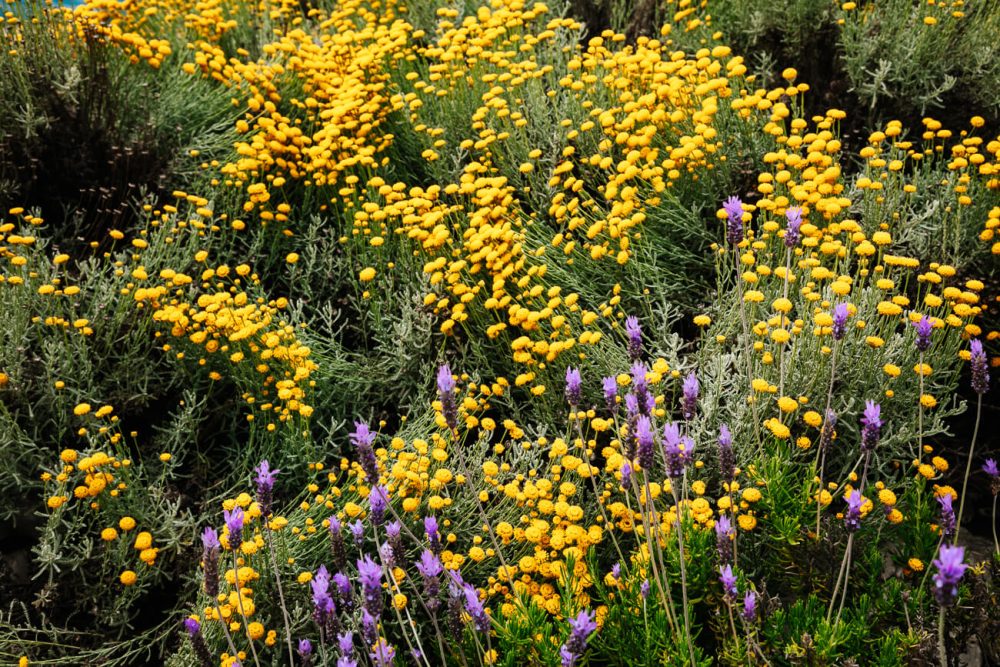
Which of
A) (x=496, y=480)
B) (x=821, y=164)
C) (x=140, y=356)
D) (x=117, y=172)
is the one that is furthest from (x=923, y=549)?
(x=117, y=172)

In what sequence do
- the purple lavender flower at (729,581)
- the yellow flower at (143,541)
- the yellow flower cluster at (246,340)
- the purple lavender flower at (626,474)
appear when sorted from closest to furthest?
the purple lavender flower at (729,581)
the purple lavender flower at (626,474)
the yellow flower at (143,541)
the yellow flower cluster at (246,340)

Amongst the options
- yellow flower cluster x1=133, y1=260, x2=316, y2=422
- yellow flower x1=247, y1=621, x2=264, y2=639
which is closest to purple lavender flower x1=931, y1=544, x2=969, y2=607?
yellow flower x1=247, y1=621, x2=264, y2=639

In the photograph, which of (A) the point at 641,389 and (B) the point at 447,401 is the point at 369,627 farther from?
(A) the point at 641,389

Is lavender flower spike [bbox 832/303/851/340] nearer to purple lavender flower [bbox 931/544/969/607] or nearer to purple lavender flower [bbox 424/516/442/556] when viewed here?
purple lavender flower [bbox 931/544/969/607]

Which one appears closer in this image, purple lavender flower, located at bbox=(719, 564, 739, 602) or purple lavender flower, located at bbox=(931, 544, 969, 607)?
purple lavender flower, located at bbox=(931, 544, 969, 607)

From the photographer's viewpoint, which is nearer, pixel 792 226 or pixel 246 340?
pixel 792 226

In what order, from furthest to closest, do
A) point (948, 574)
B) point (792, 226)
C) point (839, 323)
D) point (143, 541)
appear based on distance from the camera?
1. point (143, 541)
2. point (792, 226)
3. point (839, 323)
4. point (948, 574)

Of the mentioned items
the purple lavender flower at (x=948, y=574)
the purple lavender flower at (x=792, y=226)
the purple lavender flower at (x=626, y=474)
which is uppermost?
the purple lavender flower at (x=792, y=226)

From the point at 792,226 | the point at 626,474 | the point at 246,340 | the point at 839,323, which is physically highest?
the point at 792,226

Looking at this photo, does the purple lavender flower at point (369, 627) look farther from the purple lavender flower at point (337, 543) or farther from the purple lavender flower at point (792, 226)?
the purple lavender flower at point (792, 226)

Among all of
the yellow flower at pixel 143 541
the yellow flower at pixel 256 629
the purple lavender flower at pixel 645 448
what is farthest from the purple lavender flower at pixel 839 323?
the yellow flower at pixel 143 541

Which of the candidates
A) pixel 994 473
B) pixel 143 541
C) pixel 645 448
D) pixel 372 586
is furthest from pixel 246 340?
pixel 994 473

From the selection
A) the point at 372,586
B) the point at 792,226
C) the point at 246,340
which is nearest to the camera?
the point at 372,586

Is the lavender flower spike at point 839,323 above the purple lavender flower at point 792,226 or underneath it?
underneath
